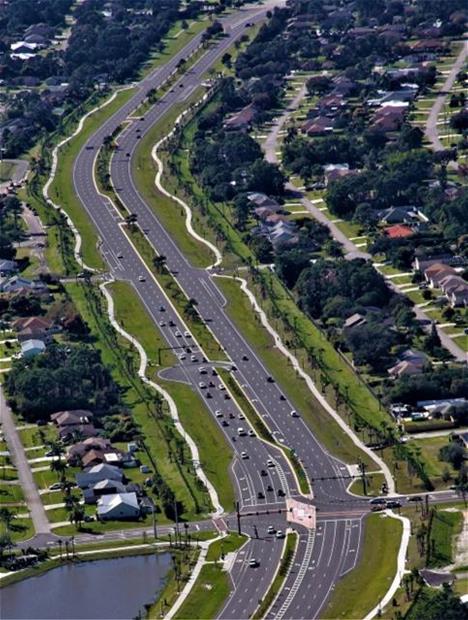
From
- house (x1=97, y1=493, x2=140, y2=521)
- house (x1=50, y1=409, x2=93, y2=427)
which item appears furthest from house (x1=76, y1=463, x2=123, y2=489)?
house (x1=50, y1=409, x2=93, y2=427)

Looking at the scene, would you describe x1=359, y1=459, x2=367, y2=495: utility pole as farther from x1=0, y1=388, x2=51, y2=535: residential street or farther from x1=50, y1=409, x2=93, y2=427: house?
x1=50, y1=409, x2=93, y2=427: house

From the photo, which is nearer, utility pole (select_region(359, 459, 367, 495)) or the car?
the car

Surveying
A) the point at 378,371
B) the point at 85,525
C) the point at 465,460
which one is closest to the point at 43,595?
the point at 85,525

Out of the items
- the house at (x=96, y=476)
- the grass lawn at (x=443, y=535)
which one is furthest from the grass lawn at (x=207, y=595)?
the house at (x=96, y=476)

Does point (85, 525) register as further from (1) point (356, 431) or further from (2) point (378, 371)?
(2) point (378, 371)

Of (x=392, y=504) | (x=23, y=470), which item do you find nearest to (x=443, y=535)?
(x=392, y=504)
